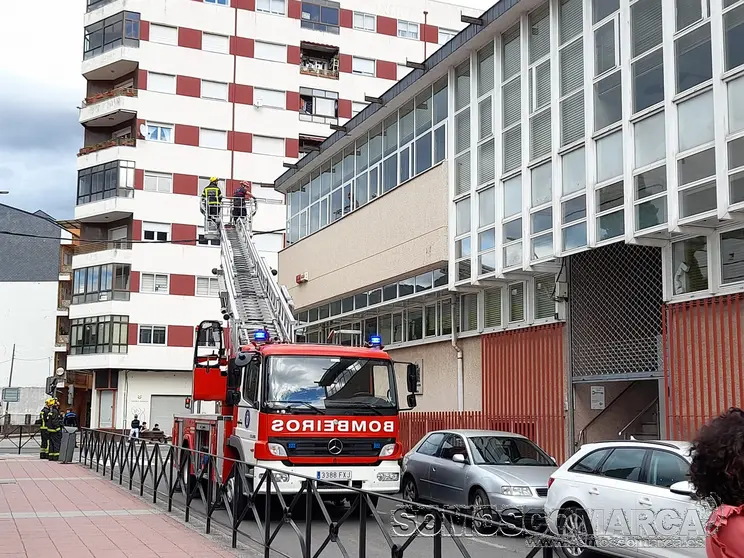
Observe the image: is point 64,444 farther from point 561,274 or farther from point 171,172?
point 171,172

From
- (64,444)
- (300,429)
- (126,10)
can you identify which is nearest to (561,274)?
(300,429)

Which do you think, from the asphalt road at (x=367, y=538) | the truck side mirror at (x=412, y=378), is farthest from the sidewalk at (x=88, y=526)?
the truck side mirror at (x=412, y=378)

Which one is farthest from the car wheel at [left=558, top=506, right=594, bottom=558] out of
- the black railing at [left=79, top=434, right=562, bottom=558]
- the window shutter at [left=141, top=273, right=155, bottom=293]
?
the window shutter at [left=141, top=273, right=155, bottom=293]

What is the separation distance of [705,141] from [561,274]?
15.2 ft

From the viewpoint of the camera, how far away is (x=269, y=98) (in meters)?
51.1

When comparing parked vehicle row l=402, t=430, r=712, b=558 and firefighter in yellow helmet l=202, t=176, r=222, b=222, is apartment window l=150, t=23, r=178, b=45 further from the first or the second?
parked vehicle row l=402, t=430, r=712, b=558

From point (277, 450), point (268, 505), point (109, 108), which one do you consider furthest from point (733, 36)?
point (109, 108)

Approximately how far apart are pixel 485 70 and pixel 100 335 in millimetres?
34300

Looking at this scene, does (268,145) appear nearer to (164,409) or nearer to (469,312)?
(164,409)

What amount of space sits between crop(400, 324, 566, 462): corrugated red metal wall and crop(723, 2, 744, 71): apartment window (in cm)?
609

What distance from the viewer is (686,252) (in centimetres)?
1399

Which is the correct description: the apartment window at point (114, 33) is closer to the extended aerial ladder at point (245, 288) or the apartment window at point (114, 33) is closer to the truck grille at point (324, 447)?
the extended aerial ladder at point (245, 288)

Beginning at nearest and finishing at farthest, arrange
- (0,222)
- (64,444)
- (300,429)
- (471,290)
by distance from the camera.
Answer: (300,429) → (471,290) → (64,444) → (0,222)

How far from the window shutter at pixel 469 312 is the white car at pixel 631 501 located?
9865 mm
